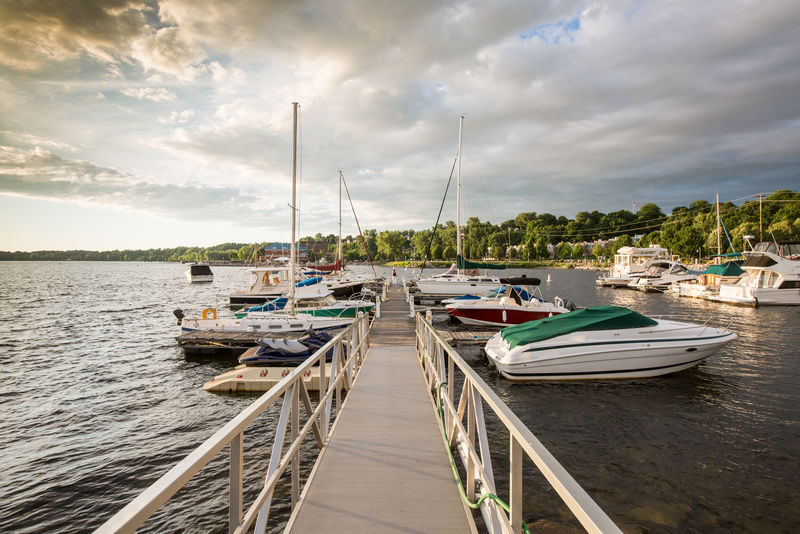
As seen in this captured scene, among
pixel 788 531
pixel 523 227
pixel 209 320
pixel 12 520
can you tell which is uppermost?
pixel 523 227

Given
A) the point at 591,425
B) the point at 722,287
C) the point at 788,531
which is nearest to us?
the point at 788,531

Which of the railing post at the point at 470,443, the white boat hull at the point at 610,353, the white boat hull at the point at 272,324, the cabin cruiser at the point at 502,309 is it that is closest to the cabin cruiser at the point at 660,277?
the cabin cruiser at the point at 502,309

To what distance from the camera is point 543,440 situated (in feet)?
27.5

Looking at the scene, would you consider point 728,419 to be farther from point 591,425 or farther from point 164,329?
point 164,329

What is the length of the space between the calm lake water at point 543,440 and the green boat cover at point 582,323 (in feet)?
5.04

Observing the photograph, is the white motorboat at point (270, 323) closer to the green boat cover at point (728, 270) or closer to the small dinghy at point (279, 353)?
the small dinghy at point (279, 353)

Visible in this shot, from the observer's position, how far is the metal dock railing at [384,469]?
1.78 meters

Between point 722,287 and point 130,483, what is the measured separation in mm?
41755

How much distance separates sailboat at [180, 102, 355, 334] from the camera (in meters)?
16.9

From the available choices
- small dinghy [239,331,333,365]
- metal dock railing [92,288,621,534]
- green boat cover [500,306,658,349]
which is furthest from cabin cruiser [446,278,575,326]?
metal dock railing [92,288,621,534]

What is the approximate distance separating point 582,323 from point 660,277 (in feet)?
Result: 141

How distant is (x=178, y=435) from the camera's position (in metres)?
9.27

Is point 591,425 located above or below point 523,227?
below

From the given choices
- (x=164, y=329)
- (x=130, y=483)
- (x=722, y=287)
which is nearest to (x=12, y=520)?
(x=130, y=483)
